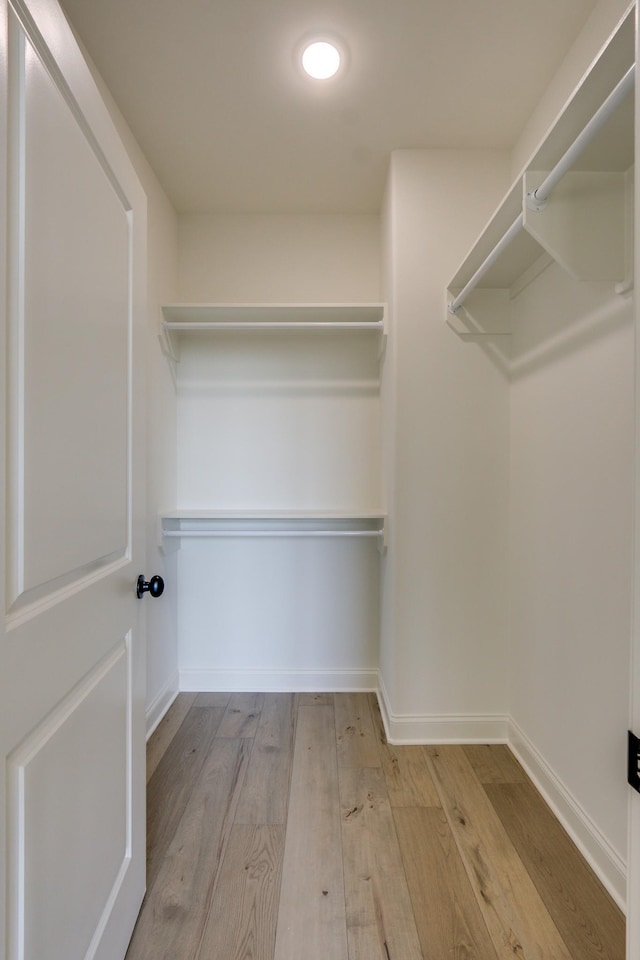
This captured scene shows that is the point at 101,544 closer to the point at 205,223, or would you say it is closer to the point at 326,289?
the point at 326,289

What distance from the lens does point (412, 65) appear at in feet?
5.52

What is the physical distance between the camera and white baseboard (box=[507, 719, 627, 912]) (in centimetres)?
134

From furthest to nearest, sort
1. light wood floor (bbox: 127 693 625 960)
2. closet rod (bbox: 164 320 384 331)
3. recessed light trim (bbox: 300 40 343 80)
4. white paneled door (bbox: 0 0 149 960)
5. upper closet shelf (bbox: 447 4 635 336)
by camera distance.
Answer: closet rod (bbox: 164 320 384 331) < recessed light trim (bbox: 300 40 343 80) < light wood floor (bbox: 127 693 625 960) < upper closet shelf (bbox: 447 4 635 336) < white paneled door (bbox: 0 0 149 960)

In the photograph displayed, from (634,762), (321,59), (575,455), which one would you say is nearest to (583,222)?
(575,455)

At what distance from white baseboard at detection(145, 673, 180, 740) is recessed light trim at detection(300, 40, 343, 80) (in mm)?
2532

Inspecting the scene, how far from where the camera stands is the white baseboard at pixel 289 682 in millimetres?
2613

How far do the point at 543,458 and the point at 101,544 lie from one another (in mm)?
1502

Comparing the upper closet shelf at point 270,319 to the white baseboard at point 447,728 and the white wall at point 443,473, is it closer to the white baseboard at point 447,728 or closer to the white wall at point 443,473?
the white wall at point 443,473

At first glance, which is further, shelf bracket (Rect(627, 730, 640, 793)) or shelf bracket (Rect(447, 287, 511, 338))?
shelf bracket (Rect(447, 287, 511, 338))

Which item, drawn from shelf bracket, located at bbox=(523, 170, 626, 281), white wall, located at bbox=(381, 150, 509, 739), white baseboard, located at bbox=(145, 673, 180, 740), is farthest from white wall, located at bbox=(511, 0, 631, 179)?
white baseboard, located at bbox=(145, 673, 180, 740)

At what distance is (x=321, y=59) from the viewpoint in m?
1.65

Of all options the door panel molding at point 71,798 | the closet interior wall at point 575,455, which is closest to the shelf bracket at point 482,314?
the closet interior wall at point 575,455

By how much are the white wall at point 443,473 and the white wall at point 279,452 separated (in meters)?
0.50

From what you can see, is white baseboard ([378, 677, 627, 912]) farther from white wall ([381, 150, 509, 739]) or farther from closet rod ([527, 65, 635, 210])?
closet rod ([527, 65, 635, 210])
